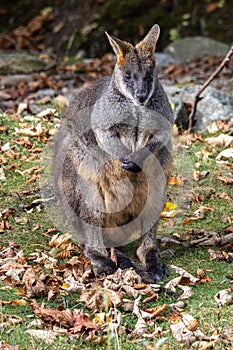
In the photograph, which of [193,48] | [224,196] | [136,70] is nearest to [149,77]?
→ [136,70]

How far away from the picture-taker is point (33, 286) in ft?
14.0

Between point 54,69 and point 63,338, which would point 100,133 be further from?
point 54,69

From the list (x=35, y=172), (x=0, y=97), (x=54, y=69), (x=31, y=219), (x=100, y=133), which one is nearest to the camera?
(x=100, y=133)

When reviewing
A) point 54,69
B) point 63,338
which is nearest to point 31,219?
point 63,338

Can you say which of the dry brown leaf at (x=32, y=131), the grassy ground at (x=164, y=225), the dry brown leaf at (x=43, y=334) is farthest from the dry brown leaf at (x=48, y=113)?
the dry brown leaf at (x=43, y=334)

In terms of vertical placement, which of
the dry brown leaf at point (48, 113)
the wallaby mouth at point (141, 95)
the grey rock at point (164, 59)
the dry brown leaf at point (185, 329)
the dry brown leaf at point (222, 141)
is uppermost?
the wallaby mouth at point (141, 95)

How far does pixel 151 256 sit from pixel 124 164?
27.2 inches

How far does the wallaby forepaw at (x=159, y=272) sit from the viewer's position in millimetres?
4582

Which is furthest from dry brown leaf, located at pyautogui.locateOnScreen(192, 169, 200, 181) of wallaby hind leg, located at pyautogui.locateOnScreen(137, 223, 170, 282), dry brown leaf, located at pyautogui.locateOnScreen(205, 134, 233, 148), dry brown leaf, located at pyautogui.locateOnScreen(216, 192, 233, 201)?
wallaby hind leg, located at pyautogui.locateOnScreen(137, 223, 170, 282)

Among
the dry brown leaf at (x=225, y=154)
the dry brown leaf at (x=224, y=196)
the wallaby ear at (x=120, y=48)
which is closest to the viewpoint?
the wallaby ear at (x=120, y=48)

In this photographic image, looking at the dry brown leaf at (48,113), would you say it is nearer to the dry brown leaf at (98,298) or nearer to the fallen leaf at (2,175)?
the fallen leaf at (2,175)

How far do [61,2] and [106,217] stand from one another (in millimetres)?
10791

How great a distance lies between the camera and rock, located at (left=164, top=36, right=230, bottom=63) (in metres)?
12.8

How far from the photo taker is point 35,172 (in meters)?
6.30
